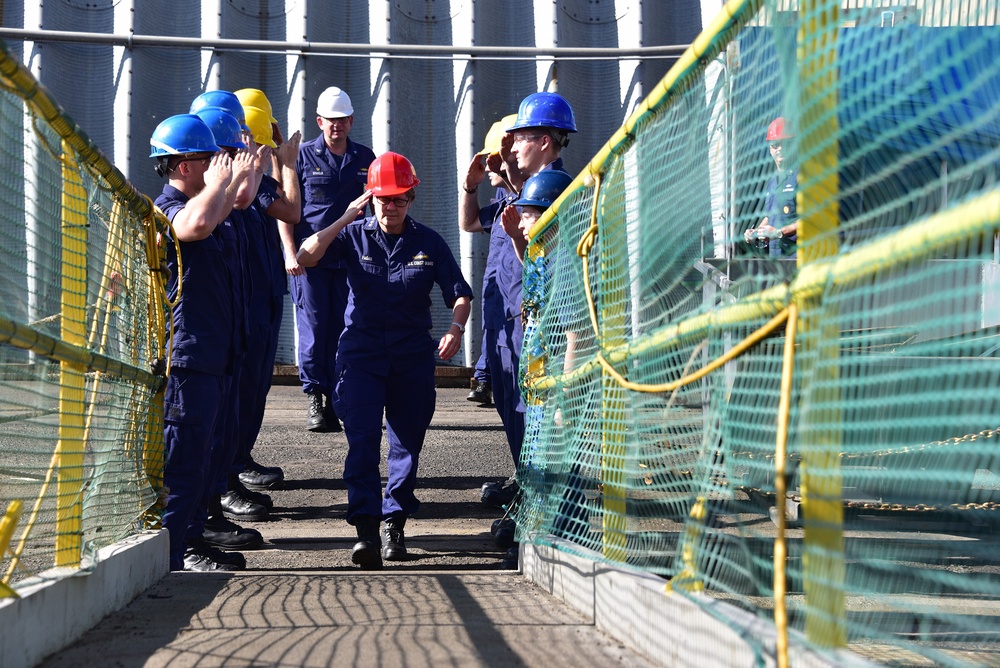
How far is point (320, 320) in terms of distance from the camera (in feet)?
24.0

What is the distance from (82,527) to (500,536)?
8.39 ft

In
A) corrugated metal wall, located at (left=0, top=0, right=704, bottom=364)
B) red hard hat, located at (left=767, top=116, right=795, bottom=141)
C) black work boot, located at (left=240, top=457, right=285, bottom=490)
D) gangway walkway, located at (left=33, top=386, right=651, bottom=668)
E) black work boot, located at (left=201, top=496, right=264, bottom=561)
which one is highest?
corrugated metal wall, located at (left=0, top=0, right=704, bottom=364)

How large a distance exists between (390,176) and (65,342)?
9.15ft

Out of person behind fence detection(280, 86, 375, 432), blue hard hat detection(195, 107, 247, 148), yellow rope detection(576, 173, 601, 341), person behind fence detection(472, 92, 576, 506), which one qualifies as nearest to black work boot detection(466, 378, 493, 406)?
person behind fence detection(280, 86, 375, 432)

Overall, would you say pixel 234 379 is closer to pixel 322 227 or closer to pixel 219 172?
pixel 219 172

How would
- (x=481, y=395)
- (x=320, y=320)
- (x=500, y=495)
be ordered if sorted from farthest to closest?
(x=481, y=395)
(x=320, y=320)
(x=500, y=495)

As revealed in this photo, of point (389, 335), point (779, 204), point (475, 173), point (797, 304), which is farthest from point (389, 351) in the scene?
point (797, 304)

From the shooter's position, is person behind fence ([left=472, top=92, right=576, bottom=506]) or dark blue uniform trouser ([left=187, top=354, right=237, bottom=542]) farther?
person behind fence ([left=472, top=92, right=576, bottom=506])

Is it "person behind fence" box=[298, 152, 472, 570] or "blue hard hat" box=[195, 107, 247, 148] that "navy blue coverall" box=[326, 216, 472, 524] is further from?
"blue hard hat" box=[195, 107, 247, 148]

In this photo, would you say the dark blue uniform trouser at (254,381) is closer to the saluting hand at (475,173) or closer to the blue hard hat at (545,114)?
the saluting hand at (475,173)

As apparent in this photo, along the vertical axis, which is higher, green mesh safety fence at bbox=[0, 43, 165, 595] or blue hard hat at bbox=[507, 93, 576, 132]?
blue hard hat at bbox=[507, 93, 576, 132]

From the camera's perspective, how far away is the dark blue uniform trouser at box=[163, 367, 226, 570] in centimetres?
439

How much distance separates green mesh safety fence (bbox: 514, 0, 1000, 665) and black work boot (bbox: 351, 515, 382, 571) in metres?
1.29

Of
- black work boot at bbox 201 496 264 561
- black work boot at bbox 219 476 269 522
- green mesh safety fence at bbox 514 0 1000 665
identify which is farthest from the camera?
black work boot at bbox 219 476 269 522
